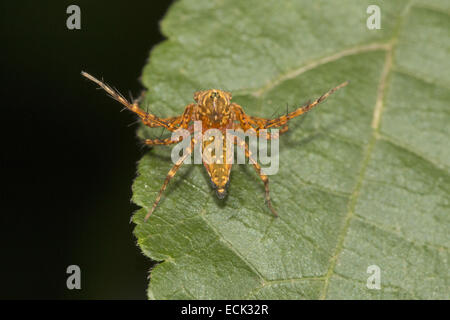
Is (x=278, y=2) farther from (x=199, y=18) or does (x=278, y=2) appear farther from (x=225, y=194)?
(x=225, y=194)

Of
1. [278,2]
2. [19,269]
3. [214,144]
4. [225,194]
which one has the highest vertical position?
[278,2]

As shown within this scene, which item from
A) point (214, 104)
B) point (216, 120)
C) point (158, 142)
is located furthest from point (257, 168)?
point (158, 142)

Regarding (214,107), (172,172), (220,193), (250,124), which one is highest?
(214,107)

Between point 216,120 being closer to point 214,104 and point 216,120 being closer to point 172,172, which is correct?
point 214,104

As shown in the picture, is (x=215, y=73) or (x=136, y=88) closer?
(x=215, y=73)

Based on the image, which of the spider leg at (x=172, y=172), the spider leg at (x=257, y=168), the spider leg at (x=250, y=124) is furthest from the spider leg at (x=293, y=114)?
the spider leg at (x=172, y=172)

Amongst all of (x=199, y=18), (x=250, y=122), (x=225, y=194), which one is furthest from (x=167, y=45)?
(x=225, y=194)

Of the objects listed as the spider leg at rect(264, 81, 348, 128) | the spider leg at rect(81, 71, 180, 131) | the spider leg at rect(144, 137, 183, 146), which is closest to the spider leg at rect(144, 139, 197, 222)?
the spider leg at rect(144, 137, 183, 146)
